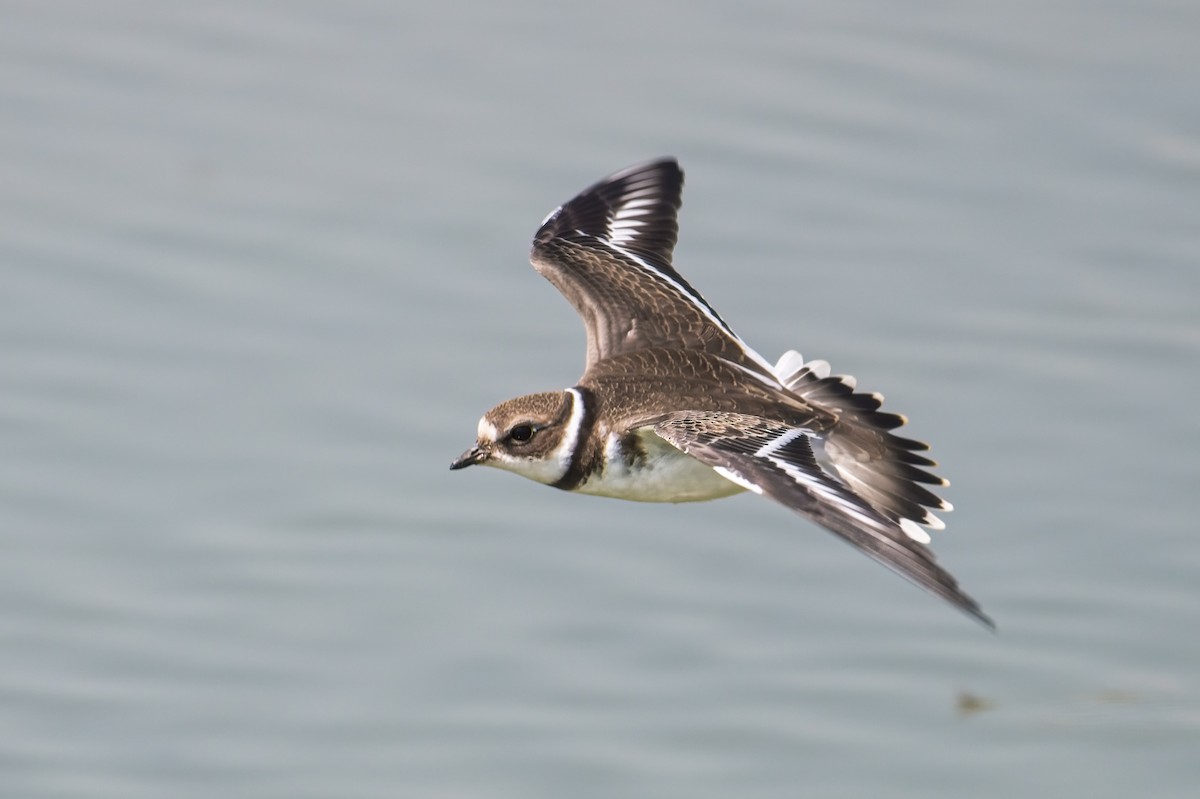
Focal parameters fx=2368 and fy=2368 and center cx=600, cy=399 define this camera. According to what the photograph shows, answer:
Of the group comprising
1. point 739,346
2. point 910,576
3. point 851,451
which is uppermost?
point 739,346

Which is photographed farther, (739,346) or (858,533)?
(739,346)

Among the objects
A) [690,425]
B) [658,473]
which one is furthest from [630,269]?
[690,425]

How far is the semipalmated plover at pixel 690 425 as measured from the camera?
754 centimetres

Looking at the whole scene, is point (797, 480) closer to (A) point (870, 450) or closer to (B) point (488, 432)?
(A) point (870, 450)

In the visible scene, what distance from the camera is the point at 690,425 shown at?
26.2 feet

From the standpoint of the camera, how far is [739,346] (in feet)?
30.2

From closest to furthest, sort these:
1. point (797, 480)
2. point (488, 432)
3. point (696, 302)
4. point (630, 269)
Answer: point (797, 480) → point (488, 432) → point (696, 302) → point (630, 269)

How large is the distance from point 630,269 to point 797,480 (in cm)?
261

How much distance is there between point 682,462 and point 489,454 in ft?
2.46

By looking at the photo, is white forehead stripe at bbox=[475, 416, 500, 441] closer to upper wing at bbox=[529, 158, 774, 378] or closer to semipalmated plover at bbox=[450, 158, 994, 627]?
semipalmated plover at bbox=[450, 158, 994, 627]

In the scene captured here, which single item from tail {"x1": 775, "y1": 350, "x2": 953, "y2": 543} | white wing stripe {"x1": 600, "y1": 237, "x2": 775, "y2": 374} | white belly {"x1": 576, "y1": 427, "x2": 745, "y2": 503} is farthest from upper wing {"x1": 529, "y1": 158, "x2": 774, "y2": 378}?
white belly {"x1": 576, "y1": 427, "x2": 745, "y2": 503}

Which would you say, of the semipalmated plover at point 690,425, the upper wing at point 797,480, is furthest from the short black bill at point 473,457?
the upper wing at point 797,480

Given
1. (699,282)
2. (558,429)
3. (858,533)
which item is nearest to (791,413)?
(558,429)

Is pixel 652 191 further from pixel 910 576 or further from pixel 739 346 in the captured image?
pixel 910 576
